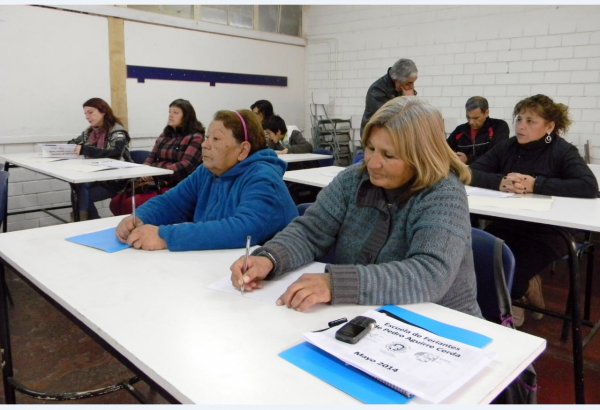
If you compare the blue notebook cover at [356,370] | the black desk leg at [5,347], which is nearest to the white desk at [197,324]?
the blue notebook cover at [356,370]

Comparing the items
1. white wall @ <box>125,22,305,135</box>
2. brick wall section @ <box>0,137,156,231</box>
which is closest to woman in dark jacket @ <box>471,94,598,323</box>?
white wall @ <box>125,22,305,135</box>

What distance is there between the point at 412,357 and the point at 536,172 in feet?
7.10

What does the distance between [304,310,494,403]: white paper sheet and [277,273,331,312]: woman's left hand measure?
0.12m

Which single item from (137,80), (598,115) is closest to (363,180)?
(598,115)

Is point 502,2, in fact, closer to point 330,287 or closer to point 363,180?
point 363,180

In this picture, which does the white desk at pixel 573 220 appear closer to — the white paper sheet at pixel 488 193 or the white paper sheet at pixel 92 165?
the white paper sheet at pixel 488 193

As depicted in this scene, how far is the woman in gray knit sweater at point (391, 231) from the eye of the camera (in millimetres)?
1109

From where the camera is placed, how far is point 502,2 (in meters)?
4.88

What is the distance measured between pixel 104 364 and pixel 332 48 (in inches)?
202

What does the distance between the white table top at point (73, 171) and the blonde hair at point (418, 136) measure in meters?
2.23

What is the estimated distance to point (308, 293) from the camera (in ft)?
3.55

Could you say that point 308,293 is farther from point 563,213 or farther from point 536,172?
point 536,172

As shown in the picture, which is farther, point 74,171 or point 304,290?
point 74,171

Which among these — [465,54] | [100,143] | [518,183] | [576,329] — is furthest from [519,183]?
[100,143]
